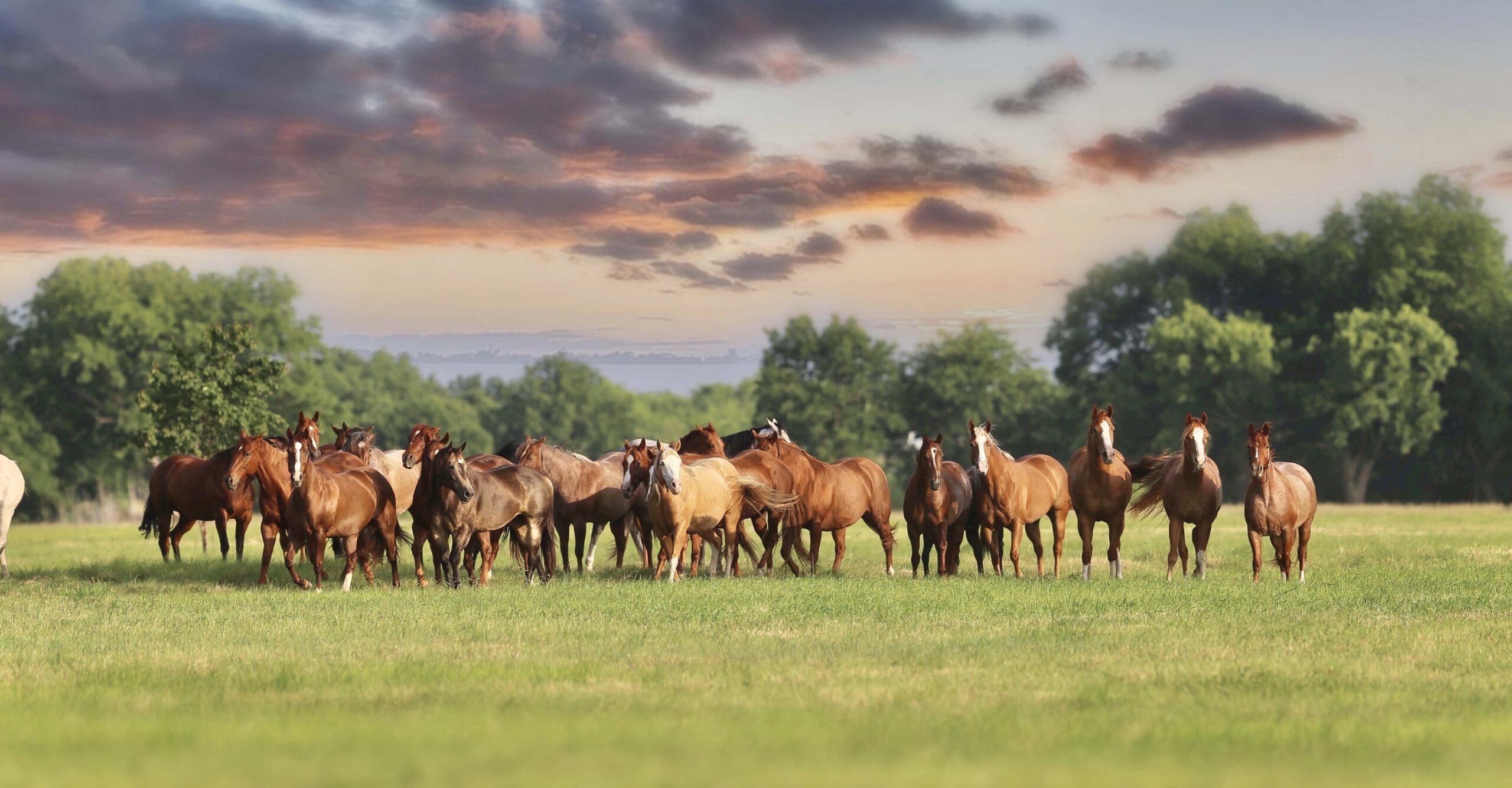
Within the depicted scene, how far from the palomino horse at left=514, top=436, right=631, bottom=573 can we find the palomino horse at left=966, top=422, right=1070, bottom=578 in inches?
211

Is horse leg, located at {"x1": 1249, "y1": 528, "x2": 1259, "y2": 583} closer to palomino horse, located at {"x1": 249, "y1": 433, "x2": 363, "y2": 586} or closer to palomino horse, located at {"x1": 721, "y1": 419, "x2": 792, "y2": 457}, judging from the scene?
palomino horse, located at {"x1": 721, "y1": 419, "x2": 792, "y2": 457}

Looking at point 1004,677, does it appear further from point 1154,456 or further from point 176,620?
point 1154,456

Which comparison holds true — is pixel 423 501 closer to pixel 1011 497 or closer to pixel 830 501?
pixel 830 501

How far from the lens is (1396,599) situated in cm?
1781

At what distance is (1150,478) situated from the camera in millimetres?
23688

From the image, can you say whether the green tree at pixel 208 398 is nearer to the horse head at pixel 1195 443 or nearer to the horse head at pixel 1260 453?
the horse head at pixel 1195 443

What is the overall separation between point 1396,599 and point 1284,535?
3.05 m

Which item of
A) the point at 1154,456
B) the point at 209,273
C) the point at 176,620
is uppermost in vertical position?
the point at 209,273

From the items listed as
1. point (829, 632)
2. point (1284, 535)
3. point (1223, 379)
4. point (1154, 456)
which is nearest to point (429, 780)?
point (829, 632)

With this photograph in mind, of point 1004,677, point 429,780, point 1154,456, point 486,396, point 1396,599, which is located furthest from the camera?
point 486,396

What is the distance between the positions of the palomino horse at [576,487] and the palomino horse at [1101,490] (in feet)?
22.3

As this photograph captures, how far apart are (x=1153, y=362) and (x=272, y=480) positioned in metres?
51.3

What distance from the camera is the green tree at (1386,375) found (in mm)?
59750

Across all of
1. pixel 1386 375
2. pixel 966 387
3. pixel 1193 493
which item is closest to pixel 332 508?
pixel 1193 493
